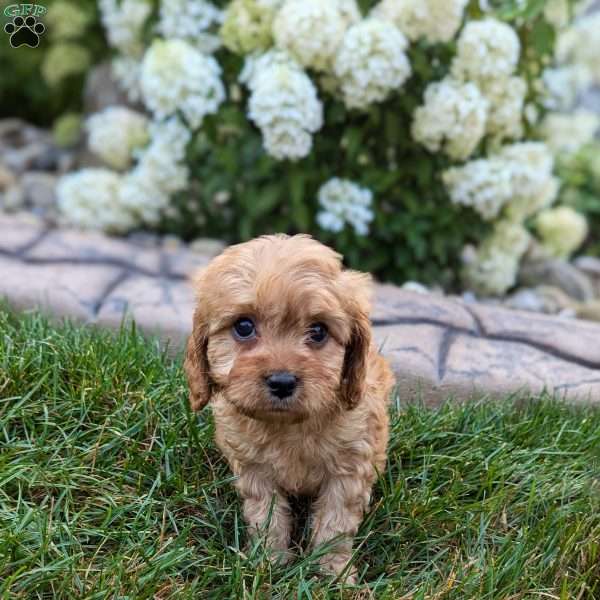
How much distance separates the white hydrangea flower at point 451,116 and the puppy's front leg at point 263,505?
290 cm

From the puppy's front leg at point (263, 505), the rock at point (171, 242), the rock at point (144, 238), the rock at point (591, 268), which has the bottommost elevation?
the rock at point (591, 268)

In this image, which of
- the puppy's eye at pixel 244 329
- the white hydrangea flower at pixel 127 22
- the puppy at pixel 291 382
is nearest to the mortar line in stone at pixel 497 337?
the puppy at pixel 291 382

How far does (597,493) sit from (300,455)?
136 cm

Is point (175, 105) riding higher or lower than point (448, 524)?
higher

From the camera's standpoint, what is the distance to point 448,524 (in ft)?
11.8

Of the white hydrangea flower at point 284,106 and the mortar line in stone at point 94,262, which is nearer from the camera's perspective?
the white hydrangea flower at point 284,106

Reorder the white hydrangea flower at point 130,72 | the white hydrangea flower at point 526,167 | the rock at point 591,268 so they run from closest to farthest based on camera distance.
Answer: the white hydrangea flower at point 526,167
the white hydrangea flower at point 130,72
the rock at point 591,268

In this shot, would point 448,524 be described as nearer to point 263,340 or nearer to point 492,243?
point 263,340

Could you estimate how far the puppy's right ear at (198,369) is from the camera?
3308 mm

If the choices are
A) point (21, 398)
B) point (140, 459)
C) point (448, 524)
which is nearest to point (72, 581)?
point (140, 459)

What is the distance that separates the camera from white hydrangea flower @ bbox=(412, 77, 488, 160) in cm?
549

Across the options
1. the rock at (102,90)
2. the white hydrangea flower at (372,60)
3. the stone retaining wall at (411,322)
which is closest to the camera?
the stone retaining wall at (411,322)

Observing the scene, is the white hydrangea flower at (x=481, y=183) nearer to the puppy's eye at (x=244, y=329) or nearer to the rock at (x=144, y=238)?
the rock at (x=144, y=238)

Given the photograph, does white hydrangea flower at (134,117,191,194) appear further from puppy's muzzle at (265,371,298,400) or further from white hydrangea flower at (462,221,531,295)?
puppy's muzzle at (265,371,298,400)
